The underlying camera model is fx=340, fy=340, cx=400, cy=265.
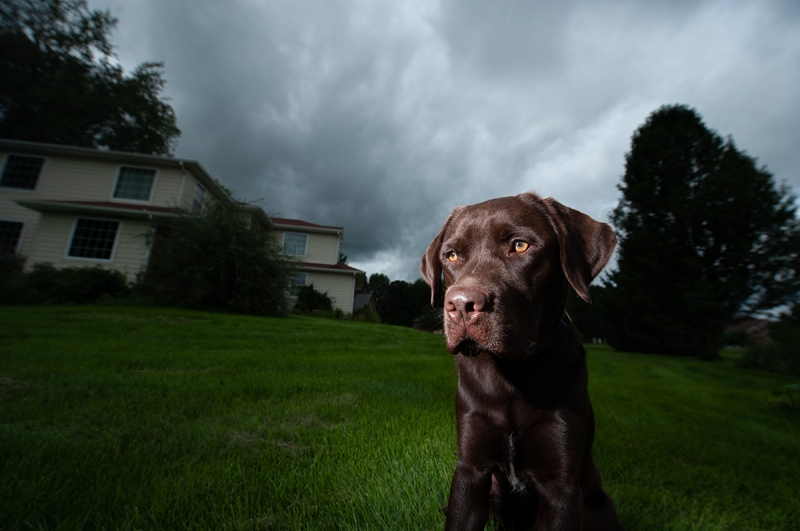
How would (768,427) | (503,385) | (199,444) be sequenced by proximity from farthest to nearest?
(768,427) < (199,444) < (503,385)

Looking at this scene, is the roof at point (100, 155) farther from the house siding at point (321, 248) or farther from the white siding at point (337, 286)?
the white siding at point (337, 286)

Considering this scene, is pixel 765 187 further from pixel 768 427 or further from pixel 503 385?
pixel 503 385

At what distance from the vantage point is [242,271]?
13.0 metres

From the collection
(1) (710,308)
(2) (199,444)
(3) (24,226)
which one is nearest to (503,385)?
(2) (199,444)

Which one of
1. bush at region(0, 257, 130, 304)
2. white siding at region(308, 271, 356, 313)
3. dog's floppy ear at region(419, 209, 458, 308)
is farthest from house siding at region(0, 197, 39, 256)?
dog's floppy ear at region(419, 209, 458, 308)

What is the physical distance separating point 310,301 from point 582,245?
21.2m

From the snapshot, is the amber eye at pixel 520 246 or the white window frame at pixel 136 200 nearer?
the amber eye at pixel 520 246

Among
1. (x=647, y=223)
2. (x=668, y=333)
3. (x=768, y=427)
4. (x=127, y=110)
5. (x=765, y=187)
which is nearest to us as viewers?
(x=768, y=427)

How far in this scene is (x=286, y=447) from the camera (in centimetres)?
229

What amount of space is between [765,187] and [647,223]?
4488mm

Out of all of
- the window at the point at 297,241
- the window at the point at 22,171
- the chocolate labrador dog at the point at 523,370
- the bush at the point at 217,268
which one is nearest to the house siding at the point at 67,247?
the bush at the point at 217,268

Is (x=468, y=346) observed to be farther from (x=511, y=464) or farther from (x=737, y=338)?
(x=737, y=338)

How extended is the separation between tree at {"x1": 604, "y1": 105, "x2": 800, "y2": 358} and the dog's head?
18.2m

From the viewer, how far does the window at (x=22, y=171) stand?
59.2 ft
